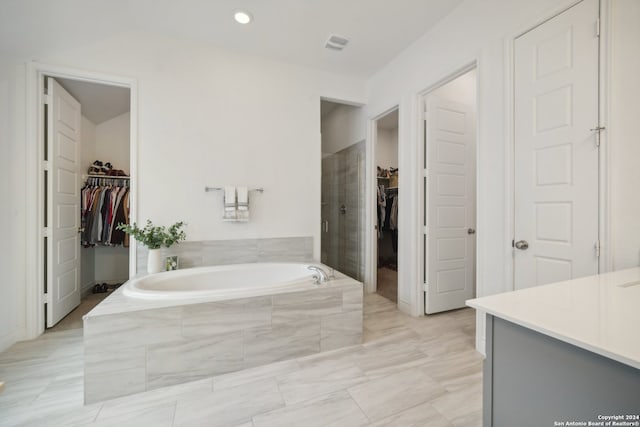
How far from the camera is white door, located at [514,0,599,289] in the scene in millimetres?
1386

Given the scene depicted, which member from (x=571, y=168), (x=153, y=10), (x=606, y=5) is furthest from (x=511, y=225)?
(x=153, y=10)

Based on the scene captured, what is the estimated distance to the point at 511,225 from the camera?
5.76 ft

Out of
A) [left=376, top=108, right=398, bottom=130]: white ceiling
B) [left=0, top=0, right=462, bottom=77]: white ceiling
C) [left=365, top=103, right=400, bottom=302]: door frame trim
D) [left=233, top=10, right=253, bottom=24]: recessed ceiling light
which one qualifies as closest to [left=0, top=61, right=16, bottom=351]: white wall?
[left=0, top=0, right=462, bottom=77]: white ceiling

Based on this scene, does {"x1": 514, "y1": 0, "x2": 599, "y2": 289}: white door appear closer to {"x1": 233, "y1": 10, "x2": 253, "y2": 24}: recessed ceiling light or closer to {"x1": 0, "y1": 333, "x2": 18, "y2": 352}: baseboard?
{"x1": 233, "y1": 10, "x2": 253, "y2": 24}: recessed ceiling light

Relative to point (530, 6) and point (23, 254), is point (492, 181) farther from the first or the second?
point (23, 254)

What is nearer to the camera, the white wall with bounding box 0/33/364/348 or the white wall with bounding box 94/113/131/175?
the white wall with bounding box 0/33/364/348

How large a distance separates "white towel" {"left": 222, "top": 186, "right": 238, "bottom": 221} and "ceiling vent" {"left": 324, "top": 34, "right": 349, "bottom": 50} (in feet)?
5.84

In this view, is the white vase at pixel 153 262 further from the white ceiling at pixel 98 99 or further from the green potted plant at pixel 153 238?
the white ceiling at pixel 98 99

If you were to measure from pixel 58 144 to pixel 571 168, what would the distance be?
4.02 metres

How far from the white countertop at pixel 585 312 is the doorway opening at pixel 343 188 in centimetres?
255

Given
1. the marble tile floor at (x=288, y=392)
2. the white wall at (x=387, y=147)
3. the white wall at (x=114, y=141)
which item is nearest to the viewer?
the marble tile floor at (x=288, y=392)

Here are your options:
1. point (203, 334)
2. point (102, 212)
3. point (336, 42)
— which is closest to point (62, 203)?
point (102, 212)

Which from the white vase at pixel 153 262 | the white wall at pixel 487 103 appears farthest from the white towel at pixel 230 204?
the white wall at pixel 487 103

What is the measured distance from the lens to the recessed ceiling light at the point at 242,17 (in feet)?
7.21
